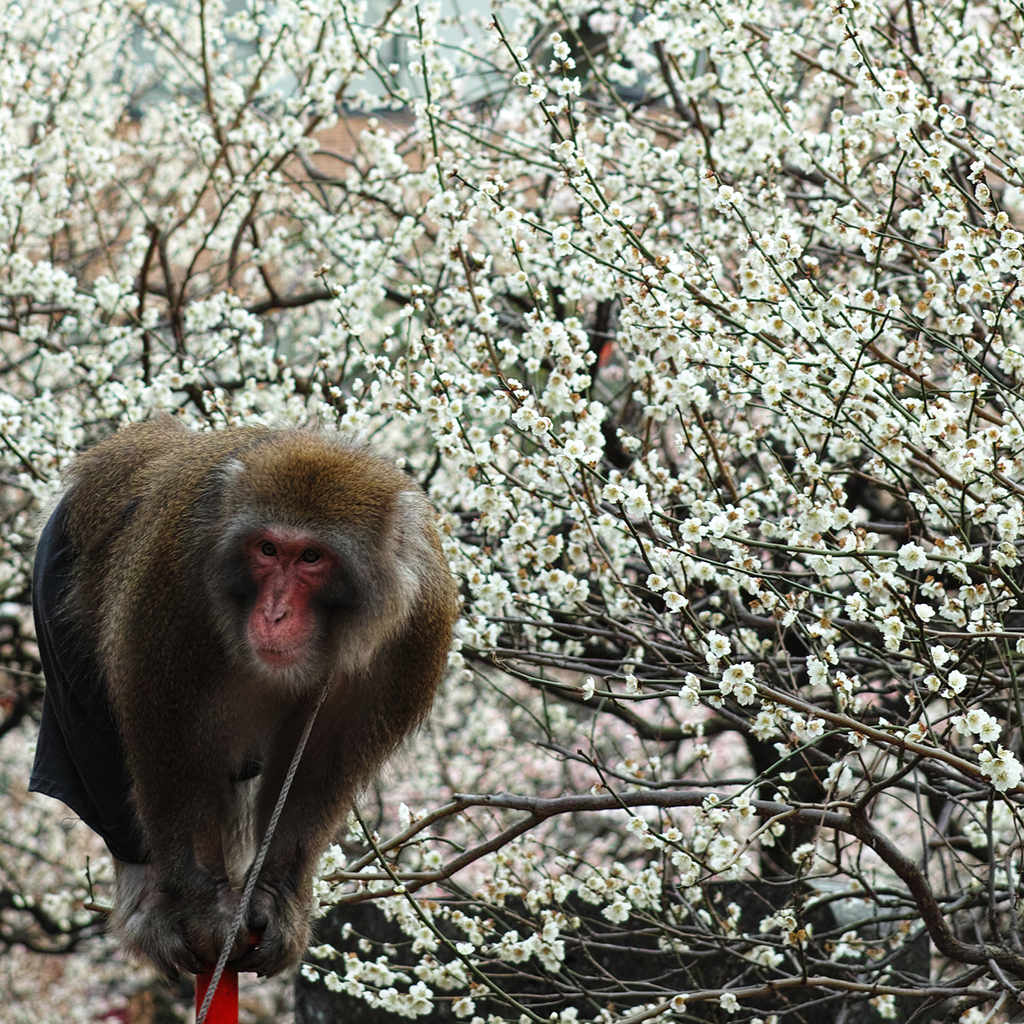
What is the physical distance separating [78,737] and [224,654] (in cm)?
56

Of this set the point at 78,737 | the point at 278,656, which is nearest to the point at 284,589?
the point at 278,656

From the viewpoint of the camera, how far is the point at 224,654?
116 inches

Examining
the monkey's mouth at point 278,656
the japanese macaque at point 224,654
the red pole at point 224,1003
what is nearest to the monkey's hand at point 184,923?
the japanese macaque at point 224,654

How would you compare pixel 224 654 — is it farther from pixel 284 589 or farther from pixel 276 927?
pixel 276 927

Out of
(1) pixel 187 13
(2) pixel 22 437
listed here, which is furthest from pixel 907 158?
(1) pixel 187 13

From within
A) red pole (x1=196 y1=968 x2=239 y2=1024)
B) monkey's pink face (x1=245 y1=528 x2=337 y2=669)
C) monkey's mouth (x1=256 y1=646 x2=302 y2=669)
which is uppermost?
monkey's pink face (x1=245 y1=528 x2=337 y2=669)

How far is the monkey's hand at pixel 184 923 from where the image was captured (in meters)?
3.05

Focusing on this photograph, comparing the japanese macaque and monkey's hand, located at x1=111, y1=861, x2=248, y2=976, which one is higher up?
the japanese macaque

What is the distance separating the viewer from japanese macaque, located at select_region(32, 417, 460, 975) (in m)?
2.81

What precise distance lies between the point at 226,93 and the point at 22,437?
205 centimetres

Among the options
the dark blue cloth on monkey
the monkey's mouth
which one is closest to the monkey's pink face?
the monkey's mouth

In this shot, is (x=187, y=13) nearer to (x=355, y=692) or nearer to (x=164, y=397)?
(x=164, y=397)

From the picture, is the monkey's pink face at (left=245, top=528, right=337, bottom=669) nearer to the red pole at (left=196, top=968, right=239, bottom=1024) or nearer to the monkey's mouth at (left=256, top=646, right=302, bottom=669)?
the monkey's mouth at (left=256, top=646, right=302, bottom=669)

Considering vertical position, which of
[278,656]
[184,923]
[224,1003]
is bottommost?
[224,1003]
